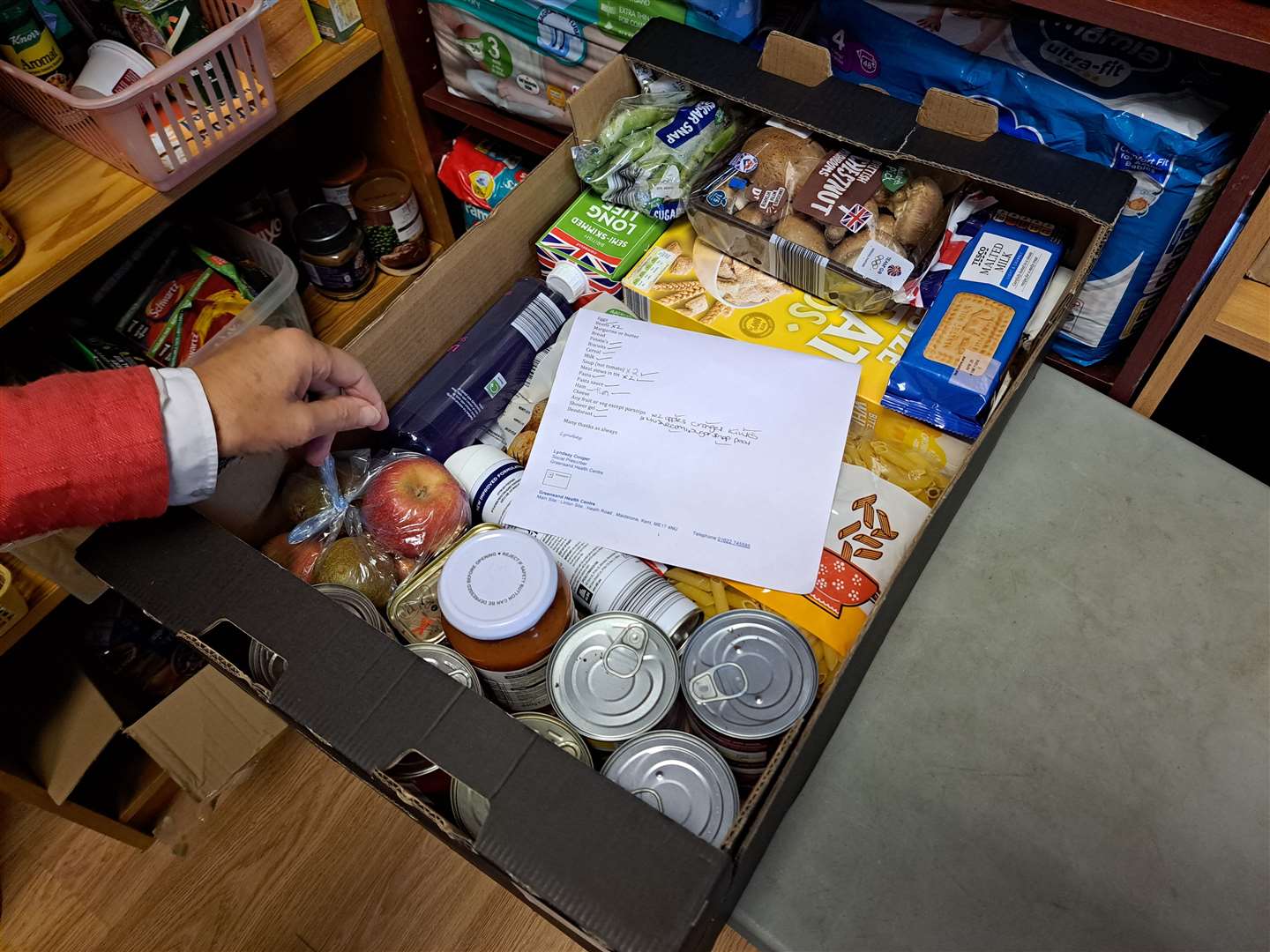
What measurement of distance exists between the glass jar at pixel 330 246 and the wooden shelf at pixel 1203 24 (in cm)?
89

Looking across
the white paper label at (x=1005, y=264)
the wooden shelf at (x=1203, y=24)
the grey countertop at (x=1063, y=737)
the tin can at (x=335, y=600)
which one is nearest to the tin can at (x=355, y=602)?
the tin can at (x=335, y=600)

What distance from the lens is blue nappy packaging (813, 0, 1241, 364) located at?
0.70 meters

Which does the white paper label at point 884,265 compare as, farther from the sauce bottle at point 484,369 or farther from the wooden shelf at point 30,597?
the wooden shelf at point 30,597

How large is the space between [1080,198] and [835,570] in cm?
38

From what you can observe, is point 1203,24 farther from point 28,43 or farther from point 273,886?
point 273,886

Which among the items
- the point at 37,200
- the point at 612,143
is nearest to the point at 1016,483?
the point at 612,143

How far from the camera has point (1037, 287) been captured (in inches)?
30.6

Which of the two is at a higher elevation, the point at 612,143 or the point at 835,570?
the point at 612,143

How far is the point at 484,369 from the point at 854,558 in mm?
421

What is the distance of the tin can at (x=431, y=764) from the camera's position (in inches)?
25.8

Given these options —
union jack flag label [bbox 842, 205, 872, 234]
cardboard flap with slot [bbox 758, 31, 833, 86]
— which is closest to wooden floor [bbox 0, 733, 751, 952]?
union jack flag label [bbox 842, 205, 872, 234]

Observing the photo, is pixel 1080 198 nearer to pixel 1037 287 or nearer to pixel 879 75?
pixel 1037 287

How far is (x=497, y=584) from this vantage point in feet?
2.12

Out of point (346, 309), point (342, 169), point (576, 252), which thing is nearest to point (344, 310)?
point (346, 309)
